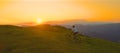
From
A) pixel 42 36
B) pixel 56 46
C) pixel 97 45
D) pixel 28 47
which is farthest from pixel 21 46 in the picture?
pixel 97 45

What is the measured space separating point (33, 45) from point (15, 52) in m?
4.49

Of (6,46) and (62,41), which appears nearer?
(6,46)

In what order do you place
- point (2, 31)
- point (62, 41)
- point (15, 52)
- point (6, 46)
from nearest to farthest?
point (15, 52), point (6, 46), point (62, 41), point (2, 31)

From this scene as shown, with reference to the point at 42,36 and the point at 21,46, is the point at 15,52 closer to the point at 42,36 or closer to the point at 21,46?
the point at 21,46

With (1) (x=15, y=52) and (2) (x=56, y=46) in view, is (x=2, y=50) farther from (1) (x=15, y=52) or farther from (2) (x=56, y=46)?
(2) (x=56, y=46)

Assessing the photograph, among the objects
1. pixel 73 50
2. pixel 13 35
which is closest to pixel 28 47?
pixel 73 50

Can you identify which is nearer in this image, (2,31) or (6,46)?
(6,46)

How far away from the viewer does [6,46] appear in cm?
6094

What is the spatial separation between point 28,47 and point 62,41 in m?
8.93

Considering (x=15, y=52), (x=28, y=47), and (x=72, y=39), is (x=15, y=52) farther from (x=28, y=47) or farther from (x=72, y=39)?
(x=72, y=39)

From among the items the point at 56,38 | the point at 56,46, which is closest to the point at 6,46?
the point at 56,46

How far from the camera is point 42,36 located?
229ft

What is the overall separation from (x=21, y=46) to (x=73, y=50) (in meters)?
7.81

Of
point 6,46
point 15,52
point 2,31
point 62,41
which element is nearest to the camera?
point 15,52
